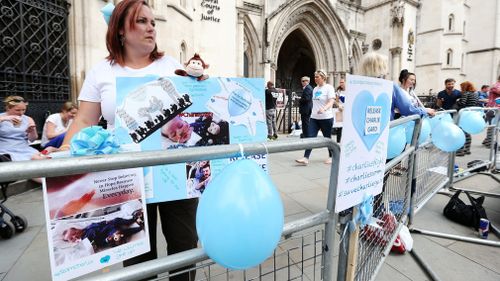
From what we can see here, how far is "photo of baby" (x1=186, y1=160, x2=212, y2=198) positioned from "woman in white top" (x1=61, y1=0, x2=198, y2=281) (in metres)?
0.25

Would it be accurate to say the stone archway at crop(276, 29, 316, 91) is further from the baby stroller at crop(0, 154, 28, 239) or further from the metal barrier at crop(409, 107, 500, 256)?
the baby stroller at crop(0, 154, 28, 239)

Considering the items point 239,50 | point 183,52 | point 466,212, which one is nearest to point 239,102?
point 466,212

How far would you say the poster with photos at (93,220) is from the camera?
2.65 ft

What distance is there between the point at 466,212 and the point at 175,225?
11.4 ft

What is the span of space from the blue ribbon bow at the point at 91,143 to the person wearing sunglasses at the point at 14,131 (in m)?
4.02

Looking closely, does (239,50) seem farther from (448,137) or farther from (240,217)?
(240,217)

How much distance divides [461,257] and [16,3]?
8.03 m

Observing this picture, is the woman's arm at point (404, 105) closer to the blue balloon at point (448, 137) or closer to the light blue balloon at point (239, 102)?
the blue balloon at point (448, 137)

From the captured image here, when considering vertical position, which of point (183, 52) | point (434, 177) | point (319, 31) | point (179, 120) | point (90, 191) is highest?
point (319, 31)

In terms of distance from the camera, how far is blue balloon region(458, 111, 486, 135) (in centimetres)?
454

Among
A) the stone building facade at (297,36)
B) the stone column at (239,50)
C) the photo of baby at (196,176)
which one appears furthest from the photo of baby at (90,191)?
the stone column at (239,50)

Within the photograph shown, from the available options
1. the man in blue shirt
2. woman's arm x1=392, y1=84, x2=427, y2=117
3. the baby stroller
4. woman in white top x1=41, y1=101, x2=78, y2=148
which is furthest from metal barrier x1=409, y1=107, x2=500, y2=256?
woman in white top x1=41, y1=101, x2=78, y2=148

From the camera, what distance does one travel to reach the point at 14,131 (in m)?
3.97

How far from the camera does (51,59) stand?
5.95 metres
